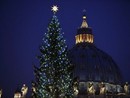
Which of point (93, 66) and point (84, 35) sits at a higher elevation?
point (84, 35)

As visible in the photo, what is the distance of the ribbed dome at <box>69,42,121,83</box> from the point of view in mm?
86188

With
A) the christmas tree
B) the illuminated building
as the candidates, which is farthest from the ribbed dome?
the christmas tree

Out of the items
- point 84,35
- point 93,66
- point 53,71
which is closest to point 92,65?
point 93,66

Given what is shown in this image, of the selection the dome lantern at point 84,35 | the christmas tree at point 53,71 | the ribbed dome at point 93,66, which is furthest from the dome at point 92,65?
the christmas tree at point 53,71

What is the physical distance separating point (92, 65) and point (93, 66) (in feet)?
1.11

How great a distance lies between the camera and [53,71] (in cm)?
3569

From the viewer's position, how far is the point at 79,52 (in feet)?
301

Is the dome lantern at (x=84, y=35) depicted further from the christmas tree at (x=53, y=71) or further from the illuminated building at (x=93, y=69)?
the christmas tree at (x=53, y=71)

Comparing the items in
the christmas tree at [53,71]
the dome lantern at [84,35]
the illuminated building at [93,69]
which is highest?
the dome lantern at [84,35]

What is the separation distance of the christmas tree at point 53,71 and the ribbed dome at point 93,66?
162 ft

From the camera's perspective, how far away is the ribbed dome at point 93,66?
86.2 metres

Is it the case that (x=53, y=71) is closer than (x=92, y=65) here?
Yes

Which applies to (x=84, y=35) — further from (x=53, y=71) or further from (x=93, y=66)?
(x=53, y=71)

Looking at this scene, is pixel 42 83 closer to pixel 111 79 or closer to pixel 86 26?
pixel 111 79
